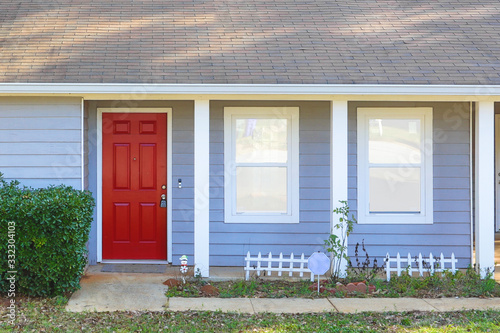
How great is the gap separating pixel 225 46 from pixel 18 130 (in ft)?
9.21

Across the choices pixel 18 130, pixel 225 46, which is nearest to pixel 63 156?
pixel 18 130

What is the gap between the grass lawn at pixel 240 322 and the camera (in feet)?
19.5

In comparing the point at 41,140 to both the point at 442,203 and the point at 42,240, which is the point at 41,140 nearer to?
the point at 42,240

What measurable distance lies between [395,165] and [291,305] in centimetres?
284

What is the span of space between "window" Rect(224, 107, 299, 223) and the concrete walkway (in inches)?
70.6

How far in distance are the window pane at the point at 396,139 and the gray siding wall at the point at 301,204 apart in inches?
25.0

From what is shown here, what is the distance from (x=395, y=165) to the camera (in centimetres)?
870

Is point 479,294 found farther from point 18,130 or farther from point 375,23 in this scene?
point 18,130

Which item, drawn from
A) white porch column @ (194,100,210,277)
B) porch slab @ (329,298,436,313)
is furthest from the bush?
porch slab @ (329,298,436,313)

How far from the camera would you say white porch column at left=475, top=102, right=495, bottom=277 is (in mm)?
7836

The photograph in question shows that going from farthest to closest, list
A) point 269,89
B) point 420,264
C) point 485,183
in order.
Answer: point 420,264, point 485,183, point 269,89

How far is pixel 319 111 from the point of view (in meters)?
8.70

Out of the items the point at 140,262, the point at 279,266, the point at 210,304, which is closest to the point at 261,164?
the point at 279,266

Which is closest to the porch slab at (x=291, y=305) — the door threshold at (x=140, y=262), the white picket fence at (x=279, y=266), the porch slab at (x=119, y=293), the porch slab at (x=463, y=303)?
the white picket fence at (x=279, y=266)
